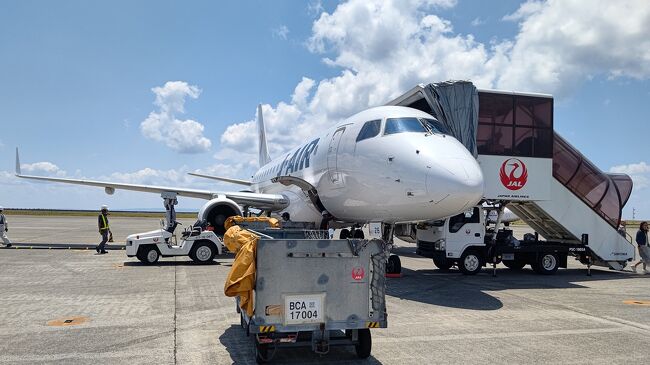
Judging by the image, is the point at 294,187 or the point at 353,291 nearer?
the point at 353,291

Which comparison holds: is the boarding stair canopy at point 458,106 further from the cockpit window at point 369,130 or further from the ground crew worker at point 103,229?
the ground crew worker at point 103,229

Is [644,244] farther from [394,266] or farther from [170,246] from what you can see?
[170,246]

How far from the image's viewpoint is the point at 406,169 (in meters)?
9.72

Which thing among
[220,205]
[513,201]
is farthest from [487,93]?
[220,205]

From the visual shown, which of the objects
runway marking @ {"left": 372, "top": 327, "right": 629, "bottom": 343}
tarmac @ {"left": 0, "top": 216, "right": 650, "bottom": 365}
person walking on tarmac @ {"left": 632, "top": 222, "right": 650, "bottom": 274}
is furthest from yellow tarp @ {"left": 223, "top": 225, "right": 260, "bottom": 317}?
person walking on tarmac @ {"left": 632, "top": 222, "right": 650, "bottom": 274}

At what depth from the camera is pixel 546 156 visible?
1428 centimetres

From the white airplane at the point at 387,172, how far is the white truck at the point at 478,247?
87.7 inches

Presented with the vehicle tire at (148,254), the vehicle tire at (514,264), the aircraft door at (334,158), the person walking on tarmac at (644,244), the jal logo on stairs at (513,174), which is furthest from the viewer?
the person walking on tarmac at (644,244)

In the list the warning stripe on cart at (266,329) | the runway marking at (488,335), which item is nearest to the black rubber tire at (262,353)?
the warning stripe on cart at (266,329)

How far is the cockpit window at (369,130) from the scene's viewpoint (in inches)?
439

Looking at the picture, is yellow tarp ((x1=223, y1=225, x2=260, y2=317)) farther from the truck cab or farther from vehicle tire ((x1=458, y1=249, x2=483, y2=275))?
vehicle tire ((x1=458, y1=249, x2=483, y2=275))

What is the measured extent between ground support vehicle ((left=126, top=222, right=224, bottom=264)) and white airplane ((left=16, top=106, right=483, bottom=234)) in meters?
2.86

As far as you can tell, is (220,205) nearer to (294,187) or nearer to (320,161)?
(294,187)

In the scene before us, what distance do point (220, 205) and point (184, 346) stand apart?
11121 mm
